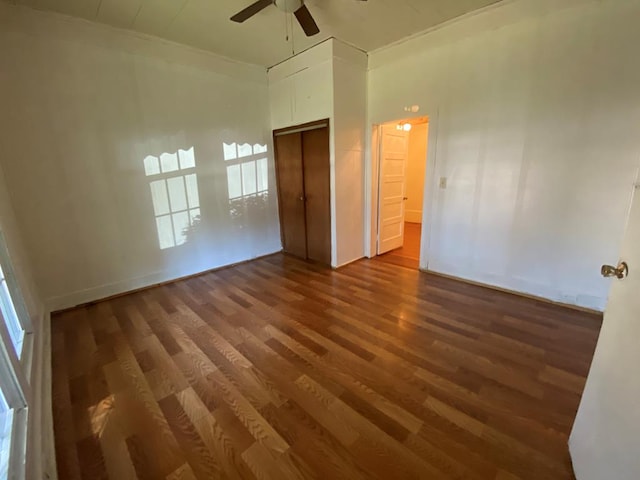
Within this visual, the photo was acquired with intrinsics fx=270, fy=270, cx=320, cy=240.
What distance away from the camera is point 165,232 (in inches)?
138

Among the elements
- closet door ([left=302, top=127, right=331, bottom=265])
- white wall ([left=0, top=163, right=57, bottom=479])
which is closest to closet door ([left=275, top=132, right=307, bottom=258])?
closet door ([left=302, top=127, right=331, bottom=265])

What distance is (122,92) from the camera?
3008 mm

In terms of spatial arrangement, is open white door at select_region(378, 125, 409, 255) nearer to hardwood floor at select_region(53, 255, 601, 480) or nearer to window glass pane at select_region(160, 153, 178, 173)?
hardwood floor at select_region(53, 255, 601, 480)

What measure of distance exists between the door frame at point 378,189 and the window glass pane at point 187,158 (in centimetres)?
244

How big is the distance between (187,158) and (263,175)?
1159mm

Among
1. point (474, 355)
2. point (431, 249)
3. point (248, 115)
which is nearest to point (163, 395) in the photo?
point (474, 355)

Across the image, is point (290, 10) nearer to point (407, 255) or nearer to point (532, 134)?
point (532, 134)

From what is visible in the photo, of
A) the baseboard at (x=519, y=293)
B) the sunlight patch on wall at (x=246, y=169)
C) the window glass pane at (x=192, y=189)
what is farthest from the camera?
the sunlight patch on wall at (x=246, y=169)

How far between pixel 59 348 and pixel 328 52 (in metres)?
4.10

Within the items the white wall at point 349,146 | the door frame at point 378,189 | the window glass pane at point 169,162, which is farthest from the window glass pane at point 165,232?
the door frame at point 378,189

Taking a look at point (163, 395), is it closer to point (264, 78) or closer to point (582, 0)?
point (264, 78)

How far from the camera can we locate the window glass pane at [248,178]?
413 centimetres

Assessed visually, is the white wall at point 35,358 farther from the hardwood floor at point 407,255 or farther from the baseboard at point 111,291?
the hardwood floor at point 407,255

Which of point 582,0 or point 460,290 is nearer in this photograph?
point 582,0
